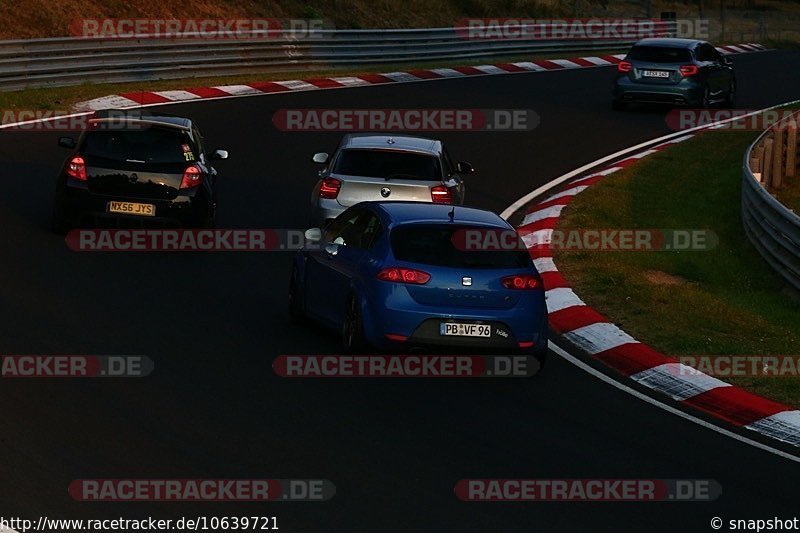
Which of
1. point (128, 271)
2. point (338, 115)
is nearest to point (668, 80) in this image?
point (338, 115)

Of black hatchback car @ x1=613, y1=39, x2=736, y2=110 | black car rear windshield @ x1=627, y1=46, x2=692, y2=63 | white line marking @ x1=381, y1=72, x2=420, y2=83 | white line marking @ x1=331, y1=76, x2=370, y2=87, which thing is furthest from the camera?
white line marking @ x1=381, y1=72, x2=420, y2=83

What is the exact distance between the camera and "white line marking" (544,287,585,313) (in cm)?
1658

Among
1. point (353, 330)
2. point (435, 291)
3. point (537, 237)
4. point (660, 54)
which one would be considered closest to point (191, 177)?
point (537, 237)

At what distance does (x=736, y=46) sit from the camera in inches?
2147

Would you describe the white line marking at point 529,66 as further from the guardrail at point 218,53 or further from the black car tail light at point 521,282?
the black car tail light at point 521,282

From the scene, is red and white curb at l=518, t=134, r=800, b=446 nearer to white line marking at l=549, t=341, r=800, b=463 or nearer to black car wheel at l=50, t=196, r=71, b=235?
white line marking at l=549, t=341, r=800, b=463

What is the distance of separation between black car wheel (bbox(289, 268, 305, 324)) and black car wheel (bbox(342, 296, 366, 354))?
1.14 meters

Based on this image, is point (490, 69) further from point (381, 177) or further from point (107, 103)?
point (381, 177)

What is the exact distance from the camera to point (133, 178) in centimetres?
1883

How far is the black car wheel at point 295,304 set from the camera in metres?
15.0

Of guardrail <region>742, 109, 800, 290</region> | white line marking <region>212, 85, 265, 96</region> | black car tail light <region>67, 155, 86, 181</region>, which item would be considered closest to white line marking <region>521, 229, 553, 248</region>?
guardrail <region>742, 109, 800, 290</region>

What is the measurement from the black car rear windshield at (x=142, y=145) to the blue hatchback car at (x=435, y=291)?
17.8 feet

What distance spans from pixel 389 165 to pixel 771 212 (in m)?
4.66

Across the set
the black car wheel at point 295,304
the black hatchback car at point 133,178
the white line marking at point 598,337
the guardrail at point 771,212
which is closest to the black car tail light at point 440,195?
the black hatchback car at point 133,178
